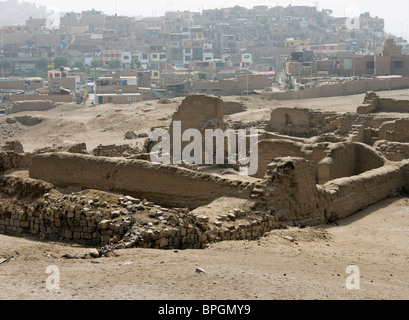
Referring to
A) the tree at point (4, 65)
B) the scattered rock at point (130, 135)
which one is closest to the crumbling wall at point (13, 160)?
the scattered rock at point (130, 135)

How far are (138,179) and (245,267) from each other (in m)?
4.98

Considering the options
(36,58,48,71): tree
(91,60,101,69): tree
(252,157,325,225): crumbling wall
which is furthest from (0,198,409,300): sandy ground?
(91,60,101,69): tree

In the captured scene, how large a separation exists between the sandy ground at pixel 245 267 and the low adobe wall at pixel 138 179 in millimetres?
1801

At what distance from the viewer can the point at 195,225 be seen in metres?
10.3

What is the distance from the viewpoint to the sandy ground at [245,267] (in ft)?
24.9

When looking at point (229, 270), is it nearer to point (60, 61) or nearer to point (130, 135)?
point (130, 135)

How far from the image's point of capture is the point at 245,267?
28.8ft

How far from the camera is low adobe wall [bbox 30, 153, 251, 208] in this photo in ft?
40.6

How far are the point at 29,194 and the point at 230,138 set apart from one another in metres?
9.57

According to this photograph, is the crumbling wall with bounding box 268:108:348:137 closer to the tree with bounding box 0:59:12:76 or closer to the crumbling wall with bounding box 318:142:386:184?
the crumbling wall with bounding box 318:142:386:184

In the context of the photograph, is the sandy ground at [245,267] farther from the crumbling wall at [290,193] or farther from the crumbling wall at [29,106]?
the crumbling wall at [29,106]

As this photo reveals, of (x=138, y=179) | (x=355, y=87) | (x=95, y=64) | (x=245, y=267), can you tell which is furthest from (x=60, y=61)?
(x=245, y=267)

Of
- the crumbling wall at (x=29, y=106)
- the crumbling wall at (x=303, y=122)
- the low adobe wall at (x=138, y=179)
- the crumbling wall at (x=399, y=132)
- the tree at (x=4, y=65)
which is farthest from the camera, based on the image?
the tree at (x=4, y=65)

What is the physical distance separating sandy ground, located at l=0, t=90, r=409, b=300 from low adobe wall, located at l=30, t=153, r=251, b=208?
1.80m
